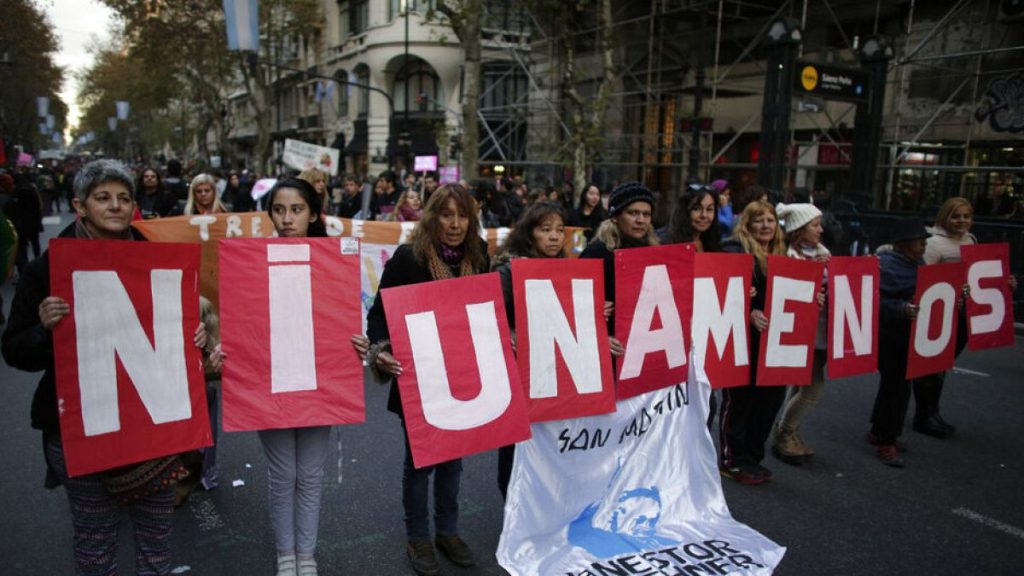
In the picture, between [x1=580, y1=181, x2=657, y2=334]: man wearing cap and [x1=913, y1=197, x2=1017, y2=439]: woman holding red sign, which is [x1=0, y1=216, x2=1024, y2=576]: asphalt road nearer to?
[x1=913, y1=197, x2=1017, y2=439]: woman holding red sign

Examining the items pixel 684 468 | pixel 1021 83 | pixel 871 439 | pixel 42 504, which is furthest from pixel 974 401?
pixel 1021 83

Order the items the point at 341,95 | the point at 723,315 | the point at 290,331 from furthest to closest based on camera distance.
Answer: the point at 341,95 → the point at 723,315 → the point at 290,331

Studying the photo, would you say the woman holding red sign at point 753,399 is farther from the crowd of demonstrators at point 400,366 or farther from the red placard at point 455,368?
the red placard at point 455,368

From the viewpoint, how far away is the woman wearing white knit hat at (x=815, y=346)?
430cm

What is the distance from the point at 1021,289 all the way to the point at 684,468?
855 cm

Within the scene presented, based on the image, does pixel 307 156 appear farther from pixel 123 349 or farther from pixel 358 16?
pixel 358 16

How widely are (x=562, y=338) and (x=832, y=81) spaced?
11361mm

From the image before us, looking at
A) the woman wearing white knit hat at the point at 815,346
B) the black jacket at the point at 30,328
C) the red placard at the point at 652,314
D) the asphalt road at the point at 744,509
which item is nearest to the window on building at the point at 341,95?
the asphalt road at the point at 744,509

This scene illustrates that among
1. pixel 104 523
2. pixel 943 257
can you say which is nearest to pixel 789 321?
pixel 943 257

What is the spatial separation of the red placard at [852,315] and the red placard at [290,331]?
294cm

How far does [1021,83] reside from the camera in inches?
537

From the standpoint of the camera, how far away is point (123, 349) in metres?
2.38

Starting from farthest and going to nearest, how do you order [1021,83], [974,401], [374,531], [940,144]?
[940,144] → [1021,83] → [974,401] → [374,531]

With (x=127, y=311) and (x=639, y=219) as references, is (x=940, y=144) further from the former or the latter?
(x=127, y=311)
